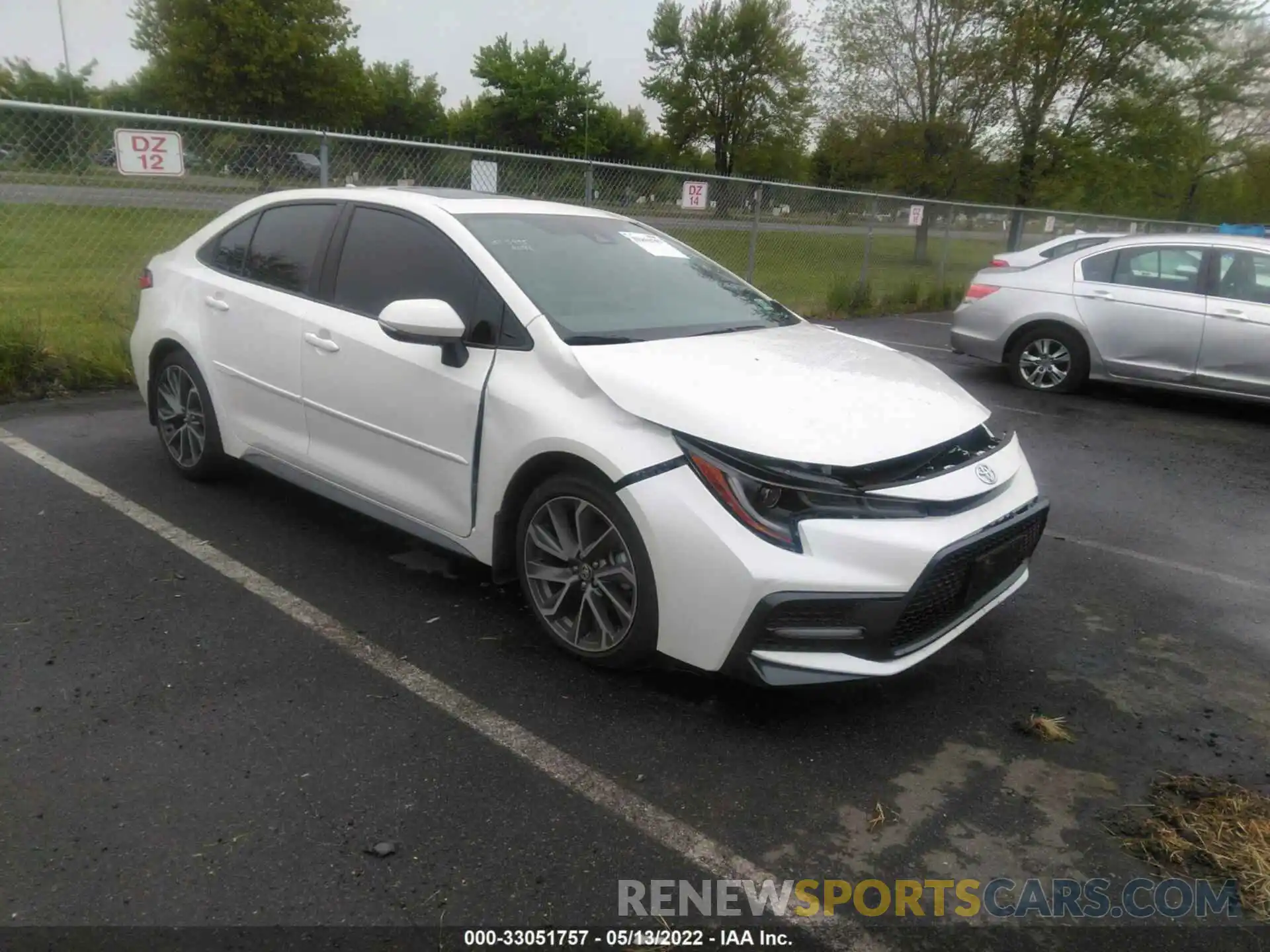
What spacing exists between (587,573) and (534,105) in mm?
61424

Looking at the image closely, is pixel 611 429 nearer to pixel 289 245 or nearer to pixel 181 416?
pixel 289 245

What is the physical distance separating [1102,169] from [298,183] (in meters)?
24.0

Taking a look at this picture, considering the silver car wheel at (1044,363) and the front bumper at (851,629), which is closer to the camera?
the front bumper at (851,629)

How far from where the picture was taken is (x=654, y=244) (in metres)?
4.50

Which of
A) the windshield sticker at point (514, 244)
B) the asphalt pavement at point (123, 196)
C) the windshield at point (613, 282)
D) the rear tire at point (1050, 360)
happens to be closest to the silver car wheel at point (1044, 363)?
the rear tire at point (1050, 360)

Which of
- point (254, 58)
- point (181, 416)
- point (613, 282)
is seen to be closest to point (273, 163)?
point (181, 416)

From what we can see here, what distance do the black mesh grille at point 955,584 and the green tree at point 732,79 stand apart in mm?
53871

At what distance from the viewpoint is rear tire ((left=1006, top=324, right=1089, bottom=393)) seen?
8750 millimetres

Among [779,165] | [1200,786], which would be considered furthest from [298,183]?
[779,165]

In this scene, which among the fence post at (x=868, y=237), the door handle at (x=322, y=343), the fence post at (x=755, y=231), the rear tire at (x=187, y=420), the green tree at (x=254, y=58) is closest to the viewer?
the door handle at (x=322, y=343)

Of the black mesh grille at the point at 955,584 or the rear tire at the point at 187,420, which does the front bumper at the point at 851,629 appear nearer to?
the black mesh grille at the point at 955,584

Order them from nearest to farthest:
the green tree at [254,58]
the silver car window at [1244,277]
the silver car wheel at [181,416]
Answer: the silver car wheel at [181,416]
the silver car window at [1244,277]
the green tree at [254,58]

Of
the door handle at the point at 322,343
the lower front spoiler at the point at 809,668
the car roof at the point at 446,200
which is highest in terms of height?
the car roof at the point at 446,200

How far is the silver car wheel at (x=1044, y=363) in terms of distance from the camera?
8.87 metres
